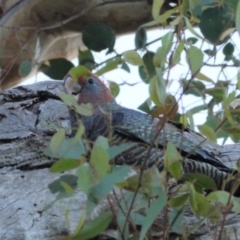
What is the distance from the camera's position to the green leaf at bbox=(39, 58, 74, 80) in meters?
2.62

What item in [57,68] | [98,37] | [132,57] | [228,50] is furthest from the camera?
[57,68]

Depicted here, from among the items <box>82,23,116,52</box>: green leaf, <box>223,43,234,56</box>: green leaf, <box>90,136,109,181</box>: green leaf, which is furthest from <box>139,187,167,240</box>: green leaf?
<box>82,23,116,52</box>: green leaf

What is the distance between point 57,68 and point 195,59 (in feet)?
4.25

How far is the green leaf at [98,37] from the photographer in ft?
8.08

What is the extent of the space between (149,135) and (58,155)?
3.45 feet

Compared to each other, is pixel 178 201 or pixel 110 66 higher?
pixel 110 66

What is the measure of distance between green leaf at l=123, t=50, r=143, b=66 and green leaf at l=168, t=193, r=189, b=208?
299 millimetres

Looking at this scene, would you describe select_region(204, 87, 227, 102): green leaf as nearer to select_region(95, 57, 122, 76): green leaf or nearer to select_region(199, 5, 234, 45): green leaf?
select_region(95, 57, 122, 76): green leaf

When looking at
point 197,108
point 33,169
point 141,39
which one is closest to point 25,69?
point 141,39

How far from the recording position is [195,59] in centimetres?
140

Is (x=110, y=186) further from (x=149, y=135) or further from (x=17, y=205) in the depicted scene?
(x=149, y=135)

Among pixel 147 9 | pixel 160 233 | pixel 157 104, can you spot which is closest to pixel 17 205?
pixel 160 233

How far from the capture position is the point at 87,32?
8.30 ft

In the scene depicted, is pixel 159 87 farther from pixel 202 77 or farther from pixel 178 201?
pixel 178 201
